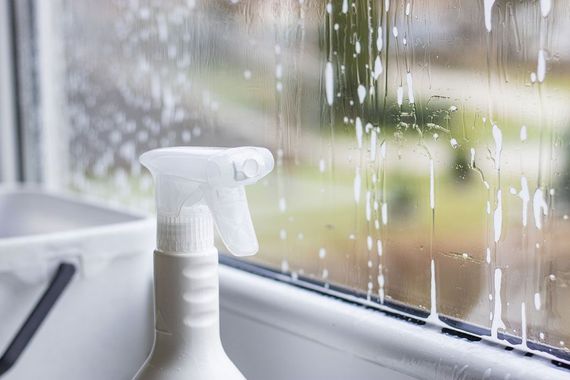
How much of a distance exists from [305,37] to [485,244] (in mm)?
202

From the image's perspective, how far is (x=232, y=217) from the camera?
366 millimetres

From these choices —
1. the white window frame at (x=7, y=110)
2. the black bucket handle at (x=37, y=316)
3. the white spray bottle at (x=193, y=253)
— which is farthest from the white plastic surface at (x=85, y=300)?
the white window frame at (x=7, y=110)

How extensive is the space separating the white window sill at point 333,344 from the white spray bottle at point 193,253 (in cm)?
9

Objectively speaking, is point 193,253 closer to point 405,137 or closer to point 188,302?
point 188,302

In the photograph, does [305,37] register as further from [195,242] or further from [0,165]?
[0,165]

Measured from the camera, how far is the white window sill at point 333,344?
0.36 meters

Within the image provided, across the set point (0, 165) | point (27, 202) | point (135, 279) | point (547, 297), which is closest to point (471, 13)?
point (547, 297)

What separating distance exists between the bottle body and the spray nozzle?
1 centimetres

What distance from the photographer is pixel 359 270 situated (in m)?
0.46

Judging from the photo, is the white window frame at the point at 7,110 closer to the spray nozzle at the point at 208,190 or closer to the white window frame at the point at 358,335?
the white window frame at the point at 358,335

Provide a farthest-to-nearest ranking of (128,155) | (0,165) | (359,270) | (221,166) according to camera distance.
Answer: (0,165), (128,155), (359,270), (221,166)

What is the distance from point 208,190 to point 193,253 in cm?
4

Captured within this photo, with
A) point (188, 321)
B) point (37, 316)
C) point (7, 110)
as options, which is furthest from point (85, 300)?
point (7, 110)

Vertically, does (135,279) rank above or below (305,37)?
below
